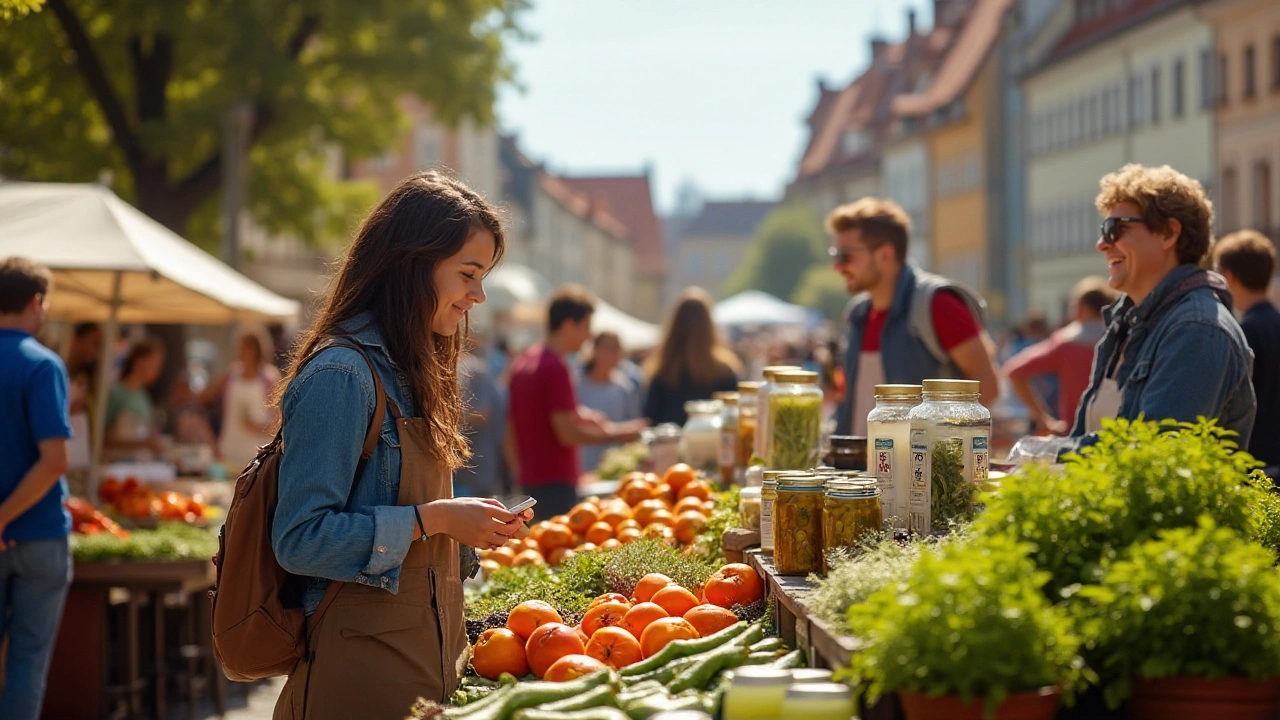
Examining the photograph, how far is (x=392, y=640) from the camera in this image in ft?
11.7

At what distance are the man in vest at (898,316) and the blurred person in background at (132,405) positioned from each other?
7047 millimetres

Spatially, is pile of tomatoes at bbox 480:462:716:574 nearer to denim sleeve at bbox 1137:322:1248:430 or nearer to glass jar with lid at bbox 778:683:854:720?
denim sleeve at bbox 1137:322:1248:430

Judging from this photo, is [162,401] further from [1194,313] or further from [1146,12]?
[1146,12]

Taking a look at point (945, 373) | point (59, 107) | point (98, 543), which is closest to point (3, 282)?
point (98, 543)

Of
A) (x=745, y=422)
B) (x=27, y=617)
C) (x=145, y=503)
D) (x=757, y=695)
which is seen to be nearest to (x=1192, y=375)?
(x=757, y=695)

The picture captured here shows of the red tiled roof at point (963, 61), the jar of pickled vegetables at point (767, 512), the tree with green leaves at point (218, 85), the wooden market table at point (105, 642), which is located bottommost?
the wooden market table at point (105, 642)

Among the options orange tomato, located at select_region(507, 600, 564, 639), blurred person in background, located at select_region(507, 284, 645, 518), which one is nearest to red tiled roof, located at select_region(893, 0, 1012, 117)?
blurred person in background, located at select_region(507, 284, 645, 518)

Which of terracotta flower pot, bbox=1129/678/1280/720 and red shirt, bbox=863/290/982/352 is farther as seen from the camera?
red shirt, bbox=863/290/982/352

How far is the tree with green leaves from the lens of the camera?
1772 centimetres

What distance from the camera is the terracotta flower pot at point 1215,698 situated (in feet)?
8.66

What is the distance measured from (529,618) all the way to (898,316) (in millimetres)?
3144

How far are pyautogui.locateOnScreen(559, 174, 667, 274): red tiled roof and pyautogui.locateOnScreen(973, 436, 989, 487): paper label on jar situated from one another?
117547 mm

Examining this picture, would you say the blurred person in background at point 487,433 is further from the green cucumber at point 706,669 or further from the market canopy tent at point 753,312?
the market canopy tent at point 753,312

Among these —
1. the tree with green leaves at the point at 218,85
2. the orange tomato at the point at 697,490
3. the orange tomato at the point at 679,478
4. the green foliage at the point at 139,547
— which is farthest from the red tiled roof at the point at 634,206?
the orange tomato at the point at 697,490
